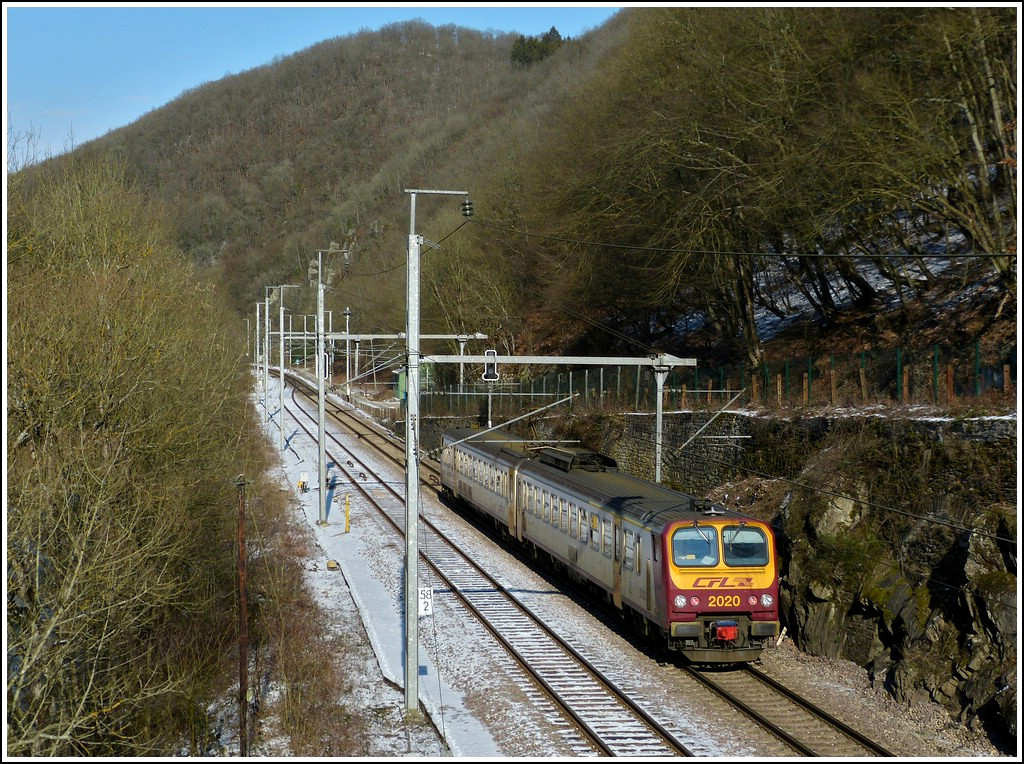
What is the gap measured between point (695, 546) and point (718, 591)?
789mm

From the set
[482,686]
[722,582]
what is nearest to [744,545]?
[722,582]

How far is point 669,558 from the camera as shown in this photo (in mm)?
16500

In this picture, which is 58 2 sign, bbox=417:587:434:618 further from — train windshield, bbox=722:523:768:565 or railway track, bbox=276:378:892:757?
train windshield, bbox=722:523:768:565

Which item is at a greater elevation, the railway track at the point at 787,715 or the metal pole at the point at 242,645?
the metal pole at the point at 242,645

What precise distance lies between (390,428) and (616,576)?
37517 mm

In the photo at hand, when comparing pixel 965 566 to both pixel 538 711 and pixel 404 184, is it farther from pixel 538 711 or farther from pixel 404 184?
pixel 404 184

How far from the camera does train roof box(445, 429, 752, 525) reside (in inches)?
688

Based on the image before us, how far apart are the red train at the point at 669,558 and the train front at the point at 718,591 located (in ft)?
0.05

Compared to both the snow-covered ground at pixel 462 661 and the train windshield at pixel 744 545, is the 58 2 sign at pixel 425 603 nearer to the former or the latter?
the snow-covered ground at pixel 462 661

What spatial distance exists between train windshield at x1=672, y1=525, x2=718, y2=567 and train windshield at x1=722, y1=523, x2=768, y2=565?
0.22 m

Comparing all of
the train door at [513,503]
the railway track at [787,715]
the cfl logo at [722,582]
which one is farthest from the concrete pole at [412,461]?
the train door at [513,503]

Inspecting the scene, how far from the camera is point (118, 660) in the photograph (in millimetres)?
15125

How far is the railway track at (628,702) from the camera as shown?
13516 mm

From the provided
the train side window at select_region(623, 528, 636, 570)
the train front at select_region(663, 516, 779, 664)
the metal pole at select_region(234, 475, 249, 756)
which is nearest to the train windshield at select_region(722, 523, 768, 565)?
the train front at select_region(663, 516, 779, 664)
